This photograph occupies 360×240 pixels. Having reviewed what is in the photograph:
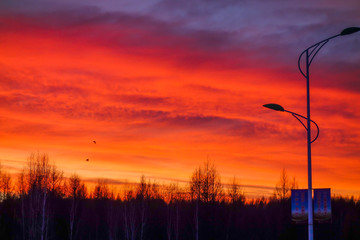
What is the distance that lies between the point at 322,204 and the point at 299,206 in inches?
40.1

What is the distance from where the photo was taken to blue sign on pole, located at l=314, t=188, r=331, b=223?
25.3 metres

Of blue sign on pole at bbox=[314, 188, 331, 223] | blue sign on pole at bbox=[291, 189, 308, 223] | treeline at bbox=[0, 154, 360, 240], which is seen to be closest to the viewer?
blue sign on pole at bbox=[291, 189, 308, 223]

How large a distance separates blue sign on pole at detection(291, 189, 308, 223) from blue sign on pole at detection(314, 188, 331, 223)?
52 centimetres

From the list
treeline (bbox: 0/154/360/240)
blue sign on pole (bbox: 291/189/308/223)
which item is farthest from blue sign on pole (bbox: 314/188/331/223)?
treeline (bbox: 0/154/360/240)

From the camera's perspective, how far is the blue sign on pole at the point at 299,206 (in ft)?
82.5

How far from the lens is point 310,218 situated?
23.9 meters

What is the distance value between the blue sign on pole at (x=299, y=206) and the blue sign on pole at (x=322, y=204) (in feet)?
1.71

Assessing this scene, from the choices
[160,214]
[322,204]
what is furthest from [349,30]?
[160,214]

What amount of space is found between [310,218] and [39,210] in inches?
2054

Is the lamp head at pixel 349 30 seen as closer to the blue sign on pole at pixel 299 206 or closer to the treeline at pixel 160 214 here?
the blue sign on pole at pixel 299 206

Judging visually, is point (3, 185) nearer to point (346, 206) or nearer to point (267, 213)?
point (267, 213)

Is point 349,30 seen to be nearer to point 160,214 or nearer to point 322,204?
point 322,204

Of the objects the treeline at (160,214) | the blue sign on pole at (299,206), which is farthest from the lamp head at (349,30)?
the treeline at (160,214)

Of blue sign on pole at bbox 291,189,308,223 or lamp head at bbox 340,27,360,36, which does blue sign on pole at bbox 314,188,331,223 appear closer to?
blue sign on pole at bbox 291,189,308,223
